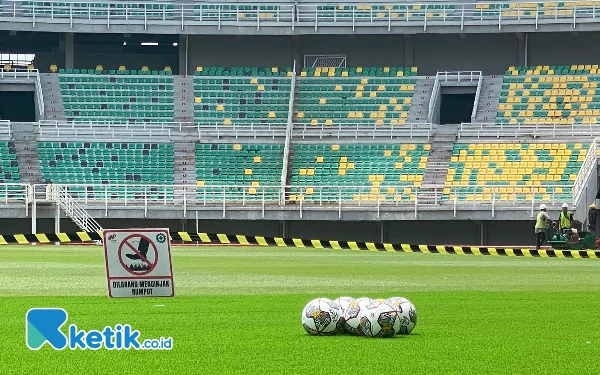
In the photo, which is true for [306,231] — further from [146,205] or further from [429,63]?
[429,63]

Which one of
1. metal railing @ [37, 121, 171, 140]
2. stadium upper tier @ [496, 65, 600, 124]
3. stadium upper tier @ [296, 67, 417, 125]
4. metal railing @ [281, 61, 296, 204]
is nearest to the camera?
metal railing @ [281, 61, 296, 204]

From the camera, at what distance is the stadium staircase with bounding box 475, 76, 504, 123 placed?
57.4 meters

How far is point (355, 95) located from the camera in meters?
59.6

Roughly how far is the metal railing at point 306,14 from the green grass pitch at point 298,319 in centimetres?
3363

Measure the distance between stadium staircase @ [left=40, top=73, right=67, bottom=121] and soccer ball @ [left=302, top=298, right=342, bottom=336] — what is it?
4778cm

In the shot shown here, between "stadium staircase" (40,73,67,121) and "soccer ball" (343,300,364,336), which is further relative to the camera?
"stadium staircase" (40,73,67,121)

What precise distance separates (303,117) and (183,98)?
5705mm

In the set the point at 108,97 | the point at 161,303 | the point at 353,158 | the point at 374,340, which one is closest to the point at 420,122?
the point at 353,158

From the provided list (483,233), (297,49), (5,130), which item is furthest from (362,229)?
(5,130)

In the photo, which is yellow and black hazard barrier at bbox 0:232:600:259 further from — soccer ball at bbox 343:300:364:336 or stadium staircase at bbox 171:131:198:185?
stadium staircase at bbox 171:131:198:185

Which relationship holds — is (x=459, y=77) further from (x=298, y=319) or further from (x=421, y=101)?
(x=298, y=319)

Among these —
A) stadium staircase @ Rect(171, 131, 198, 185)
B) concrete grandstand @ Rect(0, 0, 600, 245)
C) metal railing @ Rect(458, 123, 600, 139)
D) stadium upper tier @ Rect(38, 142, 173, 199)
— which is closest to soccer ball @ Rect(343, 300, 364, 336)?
concrete grandstand @ Rect(0, 0, 600, 245)

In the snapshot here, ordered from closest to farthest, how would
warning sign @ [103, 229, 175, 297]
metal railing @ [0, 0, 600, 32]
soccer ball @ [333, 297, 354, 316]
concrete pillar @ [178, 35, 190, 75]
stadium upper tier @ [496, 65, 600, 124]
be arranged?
soccer ball @ [333, 297, 354, 316] → warning sign @ [103, 229, 175, 297] → stadium upper tier @ [496, 65, 600, 124] → metal railing @ [0, 0, 600, 32] → concrete pillar @ [178, 35, 190, 75]

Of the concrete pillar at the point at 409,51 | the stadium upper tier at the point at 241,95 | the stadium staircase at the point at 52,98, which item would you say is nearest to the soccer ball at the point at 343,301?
the stadium upper tier at the point at 241,95
